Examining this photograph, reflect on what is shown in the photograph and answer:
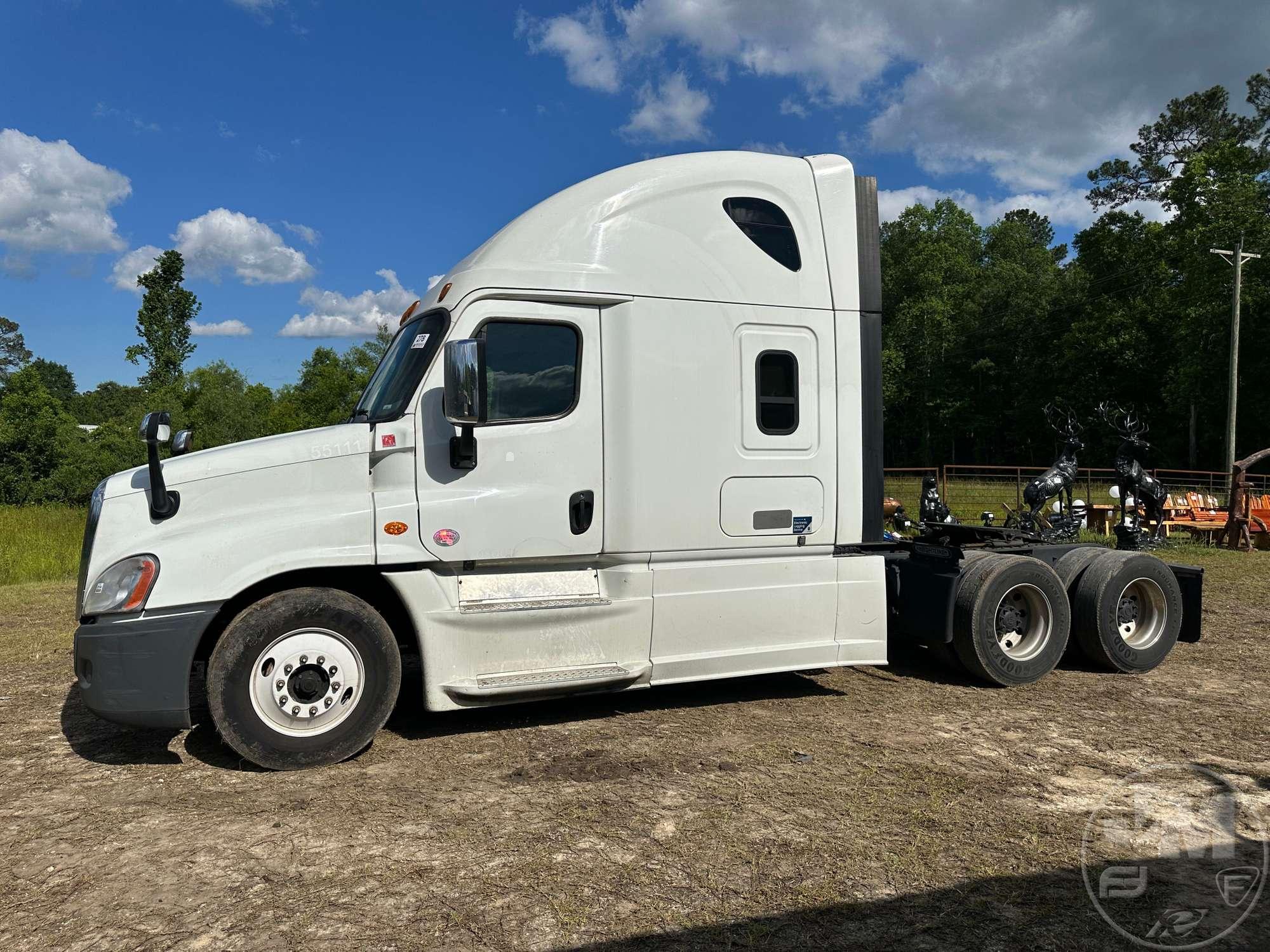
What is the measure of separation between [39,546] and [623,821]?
1626 centimetres

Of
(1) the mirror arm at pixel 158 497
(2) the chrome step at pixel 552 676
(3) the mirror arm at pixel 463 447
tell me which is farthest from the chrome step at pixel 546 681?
(1) the mirror arm at pixel 158 497

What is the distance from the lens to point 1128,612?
7438 mm

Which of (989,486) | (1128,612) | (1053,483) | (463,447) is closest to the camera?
(463,447)

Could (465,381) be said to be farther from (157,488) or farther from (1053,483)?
(1053,483)

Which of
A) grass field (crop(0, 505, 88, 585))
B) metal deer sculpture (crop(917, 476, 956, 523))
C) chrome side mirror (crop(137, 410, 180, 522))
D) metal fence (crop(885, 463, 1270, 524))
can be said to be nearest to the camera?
chrome side mirror (crop(137, 410, 180, 522))

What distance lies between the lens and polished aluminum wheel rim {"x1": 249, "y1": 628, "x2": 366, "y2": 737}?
4922 mm

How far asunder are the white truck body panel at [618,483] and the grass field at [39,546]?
11244mm

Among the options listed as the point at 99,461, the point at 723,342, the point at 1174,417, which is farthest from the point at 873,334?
the point at 1174,417

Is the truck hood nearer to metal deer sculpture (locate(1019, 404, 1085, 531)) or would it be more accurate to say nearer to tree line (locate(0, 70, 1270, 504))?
metal deer sculpture (locate(1019, 404, 1085, 531))

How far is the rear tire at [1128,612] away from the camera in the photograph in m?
7.17

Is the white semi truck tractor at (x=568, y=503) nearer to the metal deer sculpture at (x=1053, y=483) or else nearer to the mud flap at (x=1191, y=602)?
the mud flap at (x=1191, y=602)

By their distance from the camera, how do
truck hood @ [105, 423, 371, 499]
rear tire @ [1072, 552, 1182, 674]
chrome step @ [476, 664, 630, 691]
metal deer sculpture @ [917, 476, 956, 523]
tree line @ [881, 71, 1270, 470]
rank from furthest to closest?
tree line @ [881, 71, 1270, 470], metal deer sculpture @ [917, 476, 956, 523], rear tire @ [1072, 552, 1182, 674], chrome step @ [476, 664, 630, 691], truck hood @ [105, 423, 371, 499]

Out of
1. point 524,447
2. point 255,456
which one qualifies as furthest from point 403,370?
point 255,456

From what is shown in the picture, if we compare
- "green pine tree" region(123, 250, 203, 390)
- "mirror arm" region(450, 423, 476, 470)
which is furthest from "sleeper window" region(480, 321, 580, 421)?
"green pine tree" region(123, 250, 203, 390)
